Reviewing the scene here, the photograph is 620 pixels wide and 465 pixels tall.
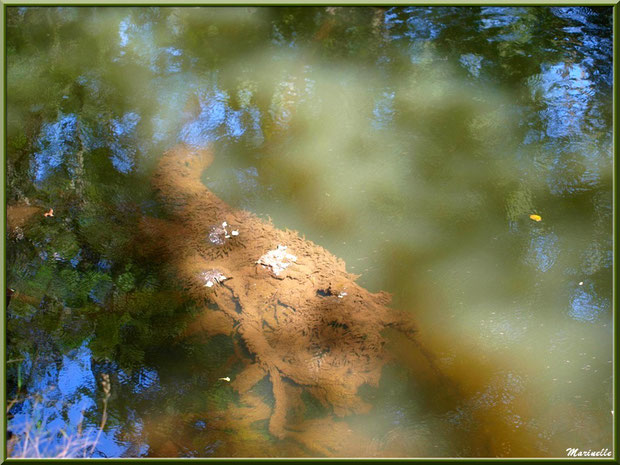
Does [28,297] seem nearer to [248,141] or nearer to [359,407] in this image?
[248,141]

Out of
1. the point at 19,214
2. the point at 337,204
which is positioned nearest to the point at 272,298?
the point at 337,204

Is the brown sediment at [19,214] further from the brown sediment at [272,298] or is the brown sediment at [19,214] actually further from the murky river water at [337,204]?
the brown sediment at [272,298]

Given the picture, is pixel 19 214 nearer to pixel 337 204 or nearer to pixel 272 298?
pixel 272 298

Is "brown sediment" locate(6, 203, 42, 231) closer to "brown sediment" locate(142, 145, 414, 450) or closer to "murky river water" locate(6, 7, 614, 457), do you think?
"murky river water" locate(6, 7, 614, 457)

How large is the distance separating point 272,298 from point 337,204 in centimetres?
63

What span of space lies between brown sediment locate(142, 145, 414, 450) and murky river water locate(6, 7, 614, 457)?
0.06m

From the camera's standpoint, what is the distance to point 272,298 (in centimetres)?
216

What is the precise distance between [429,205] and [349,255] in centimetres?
54

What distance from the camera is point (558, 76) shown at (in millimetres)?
2443

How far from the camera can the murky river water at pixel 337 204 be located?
79.3 inches

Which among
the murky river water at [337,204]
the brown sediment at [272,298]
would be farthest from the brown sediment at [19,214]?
the brown sediment at [272,298]

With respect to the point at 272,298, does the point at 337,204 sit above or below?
above

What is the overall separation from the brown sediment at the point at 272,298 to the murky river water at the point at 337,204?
0.06 m

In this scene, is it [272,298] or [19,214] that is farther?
[19,214]
